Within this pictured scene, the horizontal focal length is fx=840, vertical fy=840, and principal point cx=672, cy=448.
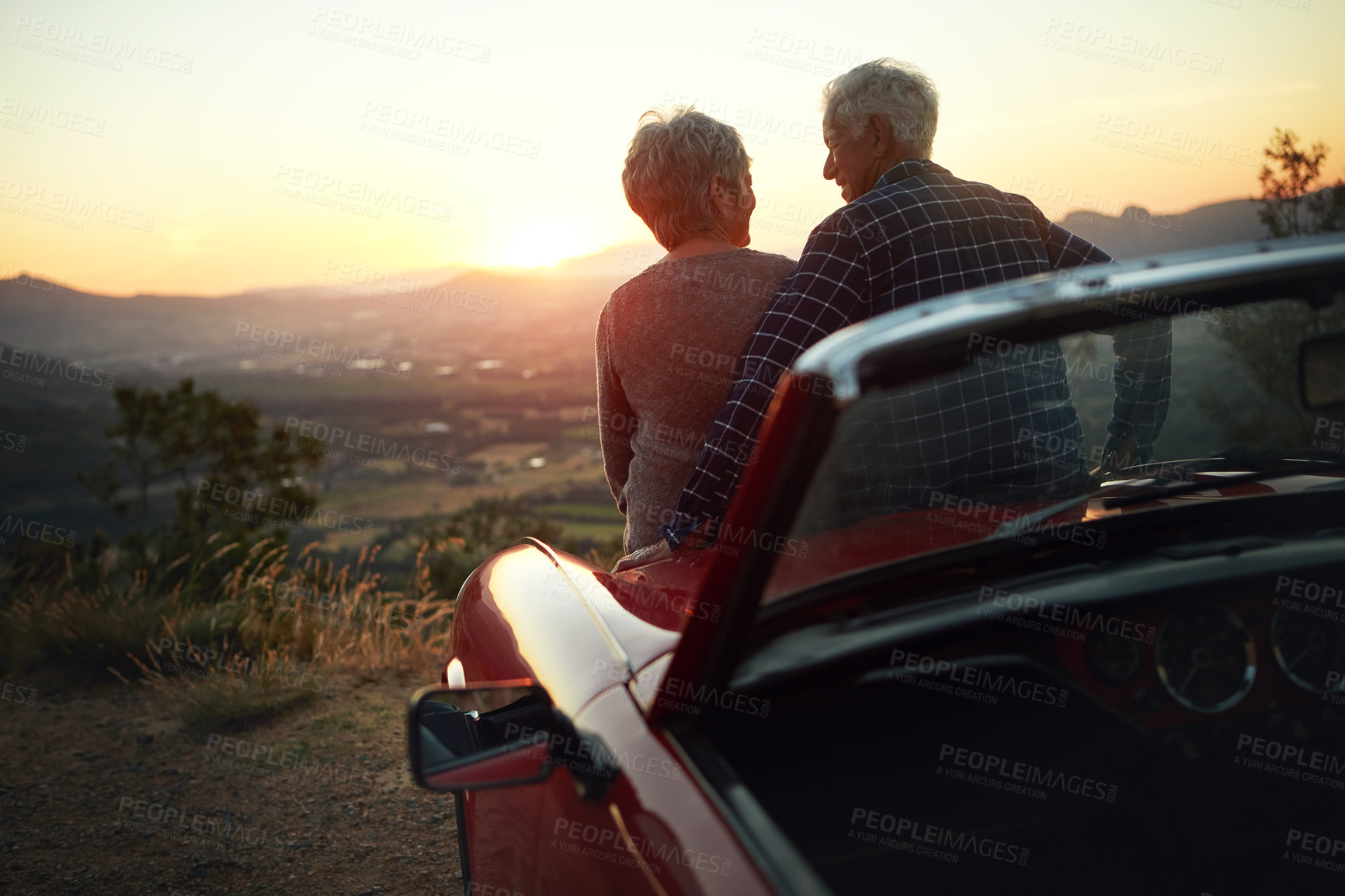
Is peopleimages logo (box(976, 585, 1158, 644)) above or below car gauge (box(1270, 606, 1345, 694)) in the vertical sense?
above

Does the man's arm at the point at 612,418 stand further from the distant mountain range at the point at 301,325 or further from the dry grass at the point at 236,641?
the distant mountain range at the point at 301,325

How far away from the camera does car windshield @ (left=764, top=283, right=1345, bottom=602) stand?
1183 mm

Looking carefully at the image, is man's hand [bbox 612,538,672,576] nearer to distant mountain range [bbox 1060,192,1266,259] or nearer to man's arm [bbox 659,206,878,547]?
man's arm [bbox 659,206,878,547]

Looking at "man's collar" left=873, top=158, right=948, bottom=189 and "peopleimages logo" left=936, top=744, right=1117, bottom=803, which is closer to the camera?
"peopleimages logo" left=936, top=744, right=1117, bottom=803

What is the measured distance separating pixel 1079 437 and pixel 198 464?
45.3 ft

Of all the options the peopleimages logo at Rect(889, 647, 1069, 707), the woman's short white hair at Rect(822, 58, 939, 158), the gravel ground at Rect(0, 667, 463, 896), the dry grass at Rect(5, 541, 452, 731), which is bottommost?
the gravel ground at Rect(0, 667, 463, 896)

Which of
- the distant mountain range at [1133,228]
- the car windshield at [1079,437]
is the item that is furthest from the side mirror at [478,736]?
the distant mountain range at [1133,228]

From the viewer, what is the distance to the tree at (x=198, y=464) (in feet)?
36.1

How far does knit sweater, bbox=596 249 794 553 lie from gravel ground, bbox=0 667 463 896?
5.99 feet

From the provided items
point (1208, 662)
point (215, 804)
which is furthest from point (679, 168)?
point (215, 804)

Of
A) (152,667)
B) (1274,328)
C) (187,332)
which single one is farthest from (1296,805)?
(187,332)

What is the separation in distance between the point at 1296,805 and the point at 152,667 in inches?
225

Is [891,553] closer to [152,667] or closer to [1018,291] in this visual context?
[1018,291]

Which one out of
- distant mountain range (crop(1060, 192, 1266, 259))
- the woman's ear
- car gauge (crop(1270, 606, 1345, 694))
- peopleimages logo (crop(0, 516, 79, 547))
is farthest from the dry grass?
car gauge (crop(1270, 606, 1345, 694))
